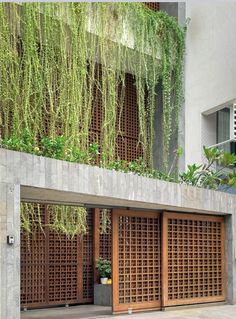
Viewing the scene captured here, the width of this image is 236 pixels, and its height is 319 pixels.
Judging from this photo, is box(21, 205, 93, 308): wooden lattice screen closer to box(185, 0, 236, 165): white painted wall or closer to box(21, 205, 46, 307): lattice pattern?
box(21, 205, 46, 307): lattice pattern

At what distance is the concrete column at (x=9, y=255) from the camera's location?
22.8ft

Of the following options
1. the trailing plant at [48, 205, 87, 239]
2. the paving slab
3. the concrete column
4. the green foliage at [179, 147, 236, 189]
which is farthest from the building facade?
the green foliage at [179, 147, 236, 189]

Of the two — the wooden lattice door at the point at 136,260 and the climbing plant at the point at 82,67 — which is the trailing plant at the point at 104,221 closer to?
the climbing plant at the point at 82,67

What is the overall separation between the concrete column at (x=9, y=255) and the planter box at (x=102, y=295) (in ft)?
16.6

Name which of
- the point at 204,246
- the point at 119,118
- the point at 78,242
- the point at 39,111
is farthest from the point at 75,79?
the point at 204,246

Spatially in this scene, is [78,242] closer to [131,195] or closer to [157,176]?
[157,176]

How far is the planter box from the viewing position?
11945 millimetres

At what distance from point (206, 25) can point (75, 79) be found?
4555 mm

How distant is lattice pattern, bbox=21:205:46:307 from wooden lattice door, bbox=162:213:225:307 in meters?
2.74

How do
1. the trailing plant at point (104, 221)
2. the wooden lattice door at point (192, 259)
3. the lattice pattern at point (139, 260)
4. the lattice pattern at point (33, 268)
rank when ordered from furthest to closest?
the trailing plant at point (104, 221) < the lattice pattern at point (33, 268) < the wooden lattice door at point (192, 259) < the lattice pattern at point (139, 260)

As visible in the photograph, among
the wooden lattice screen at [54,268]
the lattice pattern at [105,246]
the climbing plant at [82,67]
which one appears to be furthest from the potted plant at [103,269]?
the climbing plant at [82,67]

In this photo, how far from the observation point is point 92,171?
8602 mm

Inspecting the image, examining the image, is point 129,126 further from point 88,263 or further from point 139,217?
point 139,217

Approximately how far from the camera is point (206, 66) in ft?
48.2
